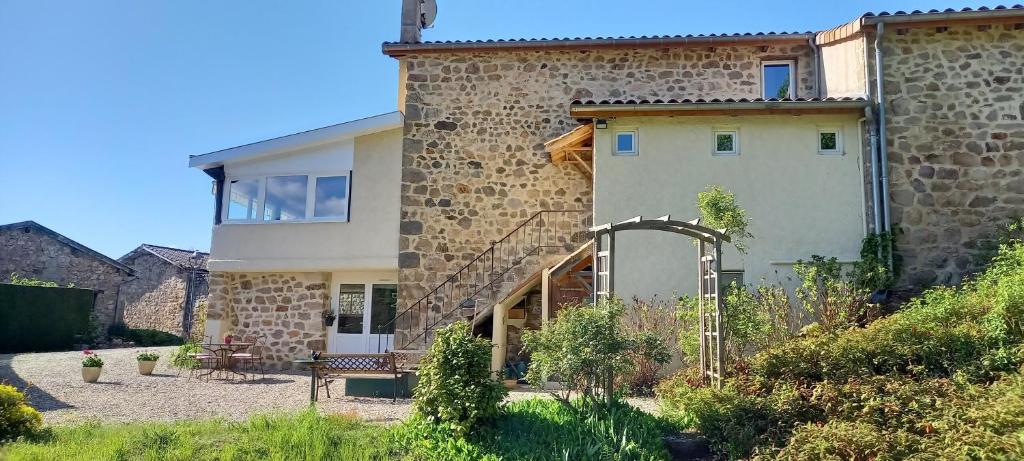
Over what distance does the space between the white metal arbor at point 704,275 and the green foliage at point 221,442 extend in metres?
3.11

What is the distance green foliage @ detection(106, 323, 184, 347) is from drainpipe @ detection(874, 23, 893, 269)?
915 inches

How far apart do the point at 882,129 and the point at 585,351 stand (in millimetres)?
7344

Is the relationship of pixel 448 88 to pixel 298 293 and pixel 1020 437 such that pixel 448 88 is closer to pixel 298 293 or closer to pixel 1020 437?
pixel 298 293

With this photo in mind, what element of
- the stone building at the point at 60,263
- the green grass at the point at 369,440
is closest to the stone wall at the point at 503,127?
the green grass at the point at 369,440

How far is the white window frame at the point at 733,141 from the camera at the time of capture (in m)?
11.4

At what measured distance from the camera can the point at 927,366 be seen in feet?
22.8

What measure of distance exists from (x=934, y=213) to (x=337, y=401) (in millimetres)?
9876

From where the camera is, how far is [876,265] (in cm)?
1036

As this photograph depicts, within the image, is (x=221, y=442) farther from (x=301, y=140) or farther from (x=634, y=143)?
(x=301, y=140)

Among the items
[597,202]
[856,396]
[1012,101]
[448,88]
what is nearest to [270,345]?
[448,88]

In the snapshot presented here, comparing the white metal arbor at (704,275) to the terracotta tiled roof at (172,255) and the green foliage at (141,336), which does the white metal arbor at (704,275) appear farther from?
the terracotta tiled roof at (172,255)

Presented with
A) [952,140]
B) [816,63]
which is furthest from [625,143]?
[952,140]

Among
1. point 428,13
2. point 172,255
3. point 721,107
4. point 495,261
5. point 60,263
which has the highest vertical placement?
point 428,13

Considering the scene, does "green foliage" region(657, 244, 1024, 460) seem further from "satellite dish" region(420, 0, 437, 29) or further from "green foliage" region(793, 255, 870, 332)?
"satellite dish" region(420, 0, 437, 29)
